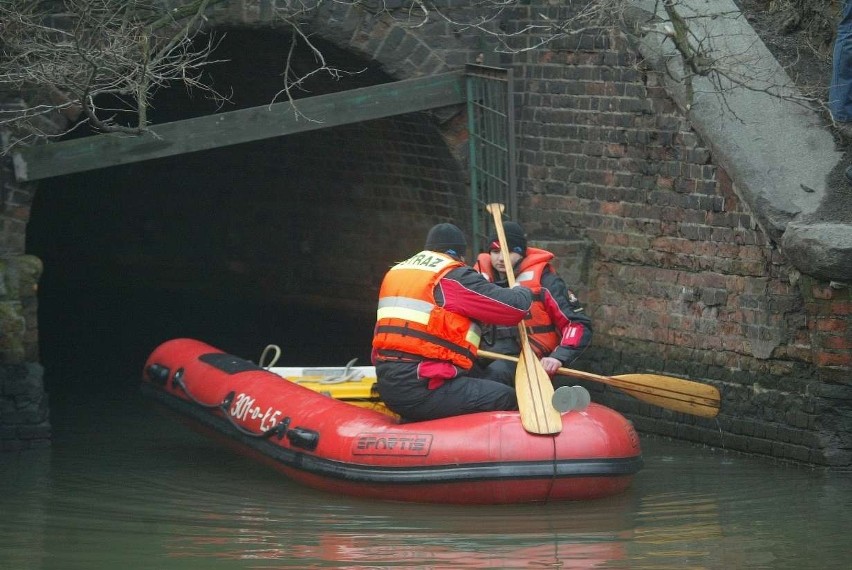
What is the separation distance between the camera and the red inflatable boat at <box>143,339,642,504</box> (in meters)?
7.21

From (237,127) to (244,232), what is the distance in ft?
20.1

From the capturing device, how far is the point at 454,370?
7516 mm

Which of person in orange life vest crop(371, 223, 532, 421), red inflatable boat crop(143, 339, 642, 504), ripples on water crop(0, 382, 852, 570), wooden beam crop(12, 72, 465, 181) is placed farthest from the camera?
wooden beam crop(12, 72, 465, 181)

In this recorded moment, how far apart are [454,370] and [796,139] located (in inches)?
111

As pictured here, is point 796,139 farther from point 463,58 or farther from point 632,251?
point 463,58

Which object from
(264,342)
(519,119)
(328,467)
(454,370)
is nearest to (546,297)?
(454,370)

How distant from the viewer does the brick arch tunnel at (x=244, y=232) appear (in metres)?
11.7

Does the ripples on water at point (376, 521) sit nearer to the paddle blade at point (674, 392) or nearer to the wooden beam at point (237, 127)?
the paddle blade at point (674, 392)

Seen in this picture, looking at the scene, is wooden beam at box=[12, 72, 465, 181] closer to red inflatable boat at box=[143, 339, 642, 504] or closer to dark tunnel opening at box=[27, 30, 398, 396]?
dark tunnel opening at box=[27, 30, 398, 396]

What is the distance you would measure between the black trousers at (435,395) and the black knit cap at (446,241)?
643 mm

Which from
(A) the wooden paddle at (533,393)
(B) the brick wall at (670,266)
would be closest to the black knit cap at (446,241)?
(A) the wooden paddle at (533,393)

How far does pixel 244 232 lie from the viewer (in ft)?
50.6

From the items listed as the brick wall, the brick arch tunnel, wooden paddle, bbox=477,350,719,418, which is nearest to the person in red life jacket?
wooden paddle, bbox=477,350,719,418

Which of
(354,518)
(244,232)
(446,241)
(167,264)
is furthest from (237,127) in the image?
(167,264)
